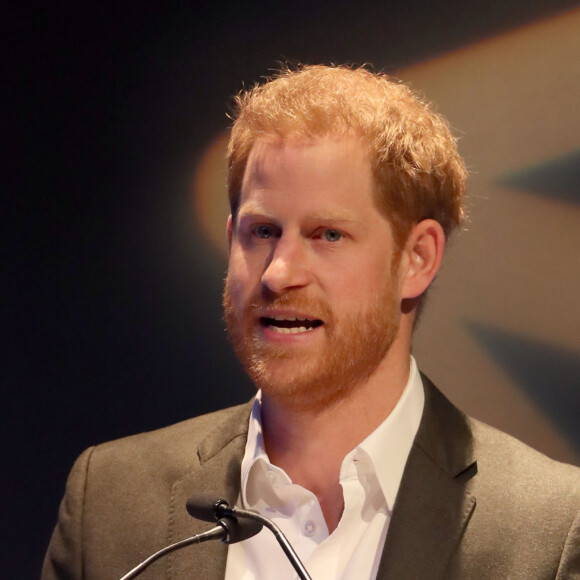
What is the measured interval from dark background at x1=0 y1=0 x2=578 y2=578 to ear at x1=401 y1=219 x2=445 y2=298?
29.0 inches

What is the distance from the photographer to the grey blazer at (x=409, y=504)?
1.97 meters

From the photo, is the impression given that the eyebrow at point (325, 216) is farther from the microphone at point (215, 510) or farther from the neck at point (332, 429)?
the microphone at point (215, 510)

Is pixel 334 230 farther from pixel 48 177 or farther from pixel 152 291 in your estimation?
pixel 48 177

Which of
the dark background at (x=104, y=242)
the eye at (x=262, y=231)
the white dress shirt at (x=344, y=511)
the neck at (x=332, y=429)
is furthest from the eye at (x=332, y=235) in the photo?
the dark background at (x=104, y=242)

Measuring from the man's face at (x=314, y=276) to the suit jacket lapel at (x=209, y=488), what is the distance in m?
0.25

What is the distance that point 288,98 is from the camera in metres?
2.19

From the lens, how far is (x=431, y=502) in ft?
6.73

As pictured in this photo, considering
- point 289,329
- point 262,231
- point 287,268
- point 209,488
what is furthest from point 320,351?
point 209,488

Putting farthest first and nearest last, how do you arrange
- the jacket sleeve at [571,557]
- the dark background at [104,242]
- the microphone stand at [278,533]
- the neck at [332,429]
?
the dark background at [104,242], the neck at [332,429], the jacket sleeve at [571,557], the microphone stand at [278,533]

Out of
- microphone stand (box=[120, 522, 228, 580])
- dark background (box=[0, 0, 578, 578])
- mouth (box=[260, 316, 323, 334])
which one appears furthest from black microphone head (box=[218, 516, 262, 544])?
dark background (box=[0, 0, 578, 578])

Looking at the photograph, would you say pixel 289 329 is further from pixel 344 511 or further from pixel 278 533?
pixel 278 533

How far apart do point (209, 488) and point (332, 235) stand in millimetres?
650

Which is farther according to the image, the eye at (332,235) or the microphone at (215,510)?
the eye at (332,235)

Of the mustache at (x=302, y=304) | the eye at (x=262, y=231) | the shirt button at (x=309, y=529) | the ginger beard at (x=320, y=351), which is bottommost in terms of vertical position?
the shirt button at (x=309, y=529)
